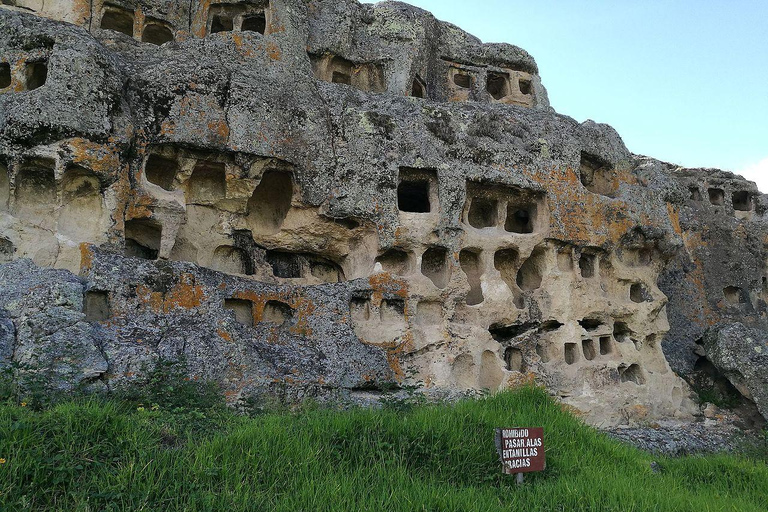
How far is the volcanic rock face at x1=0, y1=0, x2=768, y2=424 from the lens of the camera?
8.00 metres

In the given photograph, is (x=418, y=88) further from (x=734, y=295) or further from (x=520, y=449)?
(x=520, y=449)

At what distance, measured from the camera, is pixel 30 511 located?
3855 millimetres

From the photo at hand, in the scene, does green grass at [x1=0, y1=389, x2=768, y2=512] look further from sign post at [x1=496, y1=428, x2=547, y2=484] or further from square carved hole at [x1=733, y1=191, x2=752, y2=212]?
square carved hole at [x1=733, y1=191, x2=752, y2=212]

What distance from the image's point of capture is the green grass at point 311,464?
422 cm

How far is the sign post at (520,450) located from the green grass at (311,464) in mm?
167

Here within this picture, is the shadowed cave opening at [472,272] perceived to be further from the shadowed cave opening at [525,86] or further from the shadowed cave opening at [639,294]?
the shadowed cave opening at [525,86]

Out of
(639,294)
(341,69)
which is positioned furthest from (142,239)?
(639,294)

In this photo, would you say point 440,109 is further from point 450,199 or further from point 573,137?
point 573,137

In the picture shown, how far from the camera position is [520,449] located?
208 inches

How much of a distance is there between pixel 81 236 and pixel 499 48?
1231cm

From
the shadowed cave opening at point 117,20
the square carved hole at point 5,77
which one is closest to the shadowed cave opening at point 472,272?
the square carved hole at point 5,77

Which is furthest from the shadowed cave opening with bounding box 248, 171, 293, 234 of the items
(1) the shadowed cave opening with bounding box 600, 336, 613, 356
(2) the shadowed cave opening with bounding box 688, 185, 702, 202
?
(2) the shadowed cave opening with bounding box 688, 185, 702, 202

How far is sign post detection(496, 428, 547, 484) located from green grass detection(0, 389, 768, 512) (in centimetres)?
17

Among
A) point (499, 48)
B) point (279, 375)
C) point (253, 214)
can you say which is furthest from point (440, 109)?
point (499, 48)
